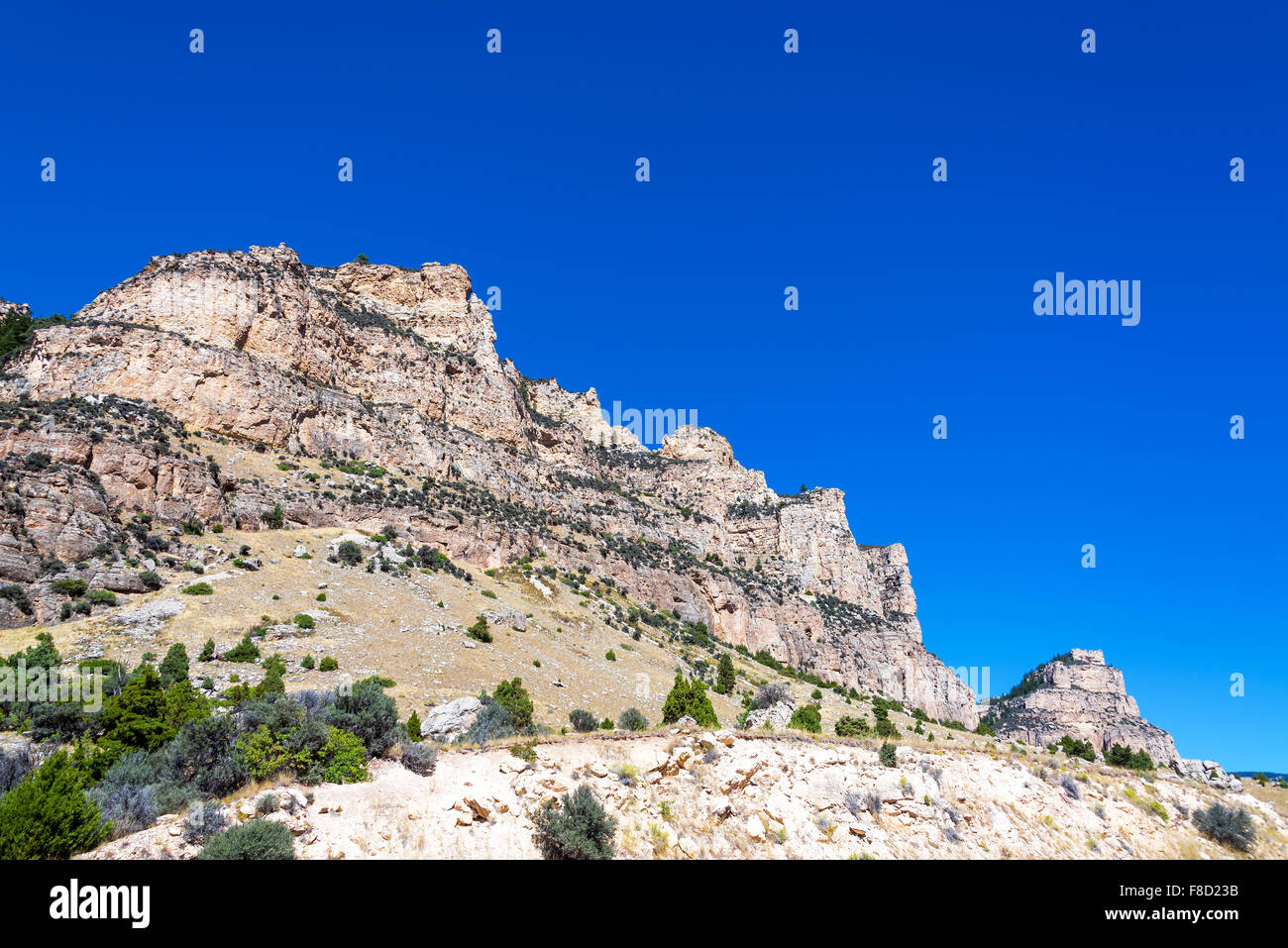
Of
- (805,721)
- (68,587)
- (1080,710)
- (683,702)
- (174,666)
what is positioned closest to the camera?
(174,666)

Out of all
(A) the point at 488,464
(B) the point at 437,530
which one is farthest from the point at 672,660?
(A) the point at 488,464

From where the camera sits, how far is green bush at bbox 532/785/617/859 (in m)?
10.4

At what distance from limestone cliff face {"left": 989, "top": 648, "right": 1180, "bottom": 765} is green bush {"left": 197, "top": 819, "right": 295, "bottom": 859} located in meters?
99.0

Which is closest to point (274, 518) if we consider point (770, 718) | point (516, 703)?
point (516, 703)

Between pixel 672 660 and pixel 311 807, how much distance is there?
3729 cm

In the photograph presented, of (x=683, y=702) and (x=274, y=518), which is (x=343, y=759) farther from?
(x=274, y=518)

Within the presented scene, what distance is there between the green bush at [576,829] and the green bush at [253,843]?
154 inches

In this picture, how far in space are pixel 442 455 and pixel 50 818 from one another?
5422 centimetres

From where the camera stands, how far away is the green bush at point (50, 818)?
24.7 feet

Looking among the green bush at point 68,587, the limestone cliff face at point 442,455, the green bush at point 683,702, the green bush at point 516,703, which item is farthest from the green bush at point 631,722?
the limestone cliff face at point 442,455

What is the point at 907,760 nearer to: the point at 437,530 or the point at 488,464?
the point at 437,530

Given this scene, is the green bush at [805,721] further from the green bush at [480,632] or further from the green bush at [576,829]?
the green bush at [480,632]

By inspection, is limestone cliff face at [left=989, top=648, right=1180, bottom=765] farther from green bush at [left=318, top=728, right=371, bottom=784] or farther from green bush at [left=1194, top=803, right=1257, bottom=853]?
green bush at [left=318, top=728, right=371, bottom=784]

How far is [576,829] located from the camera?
10.6m
